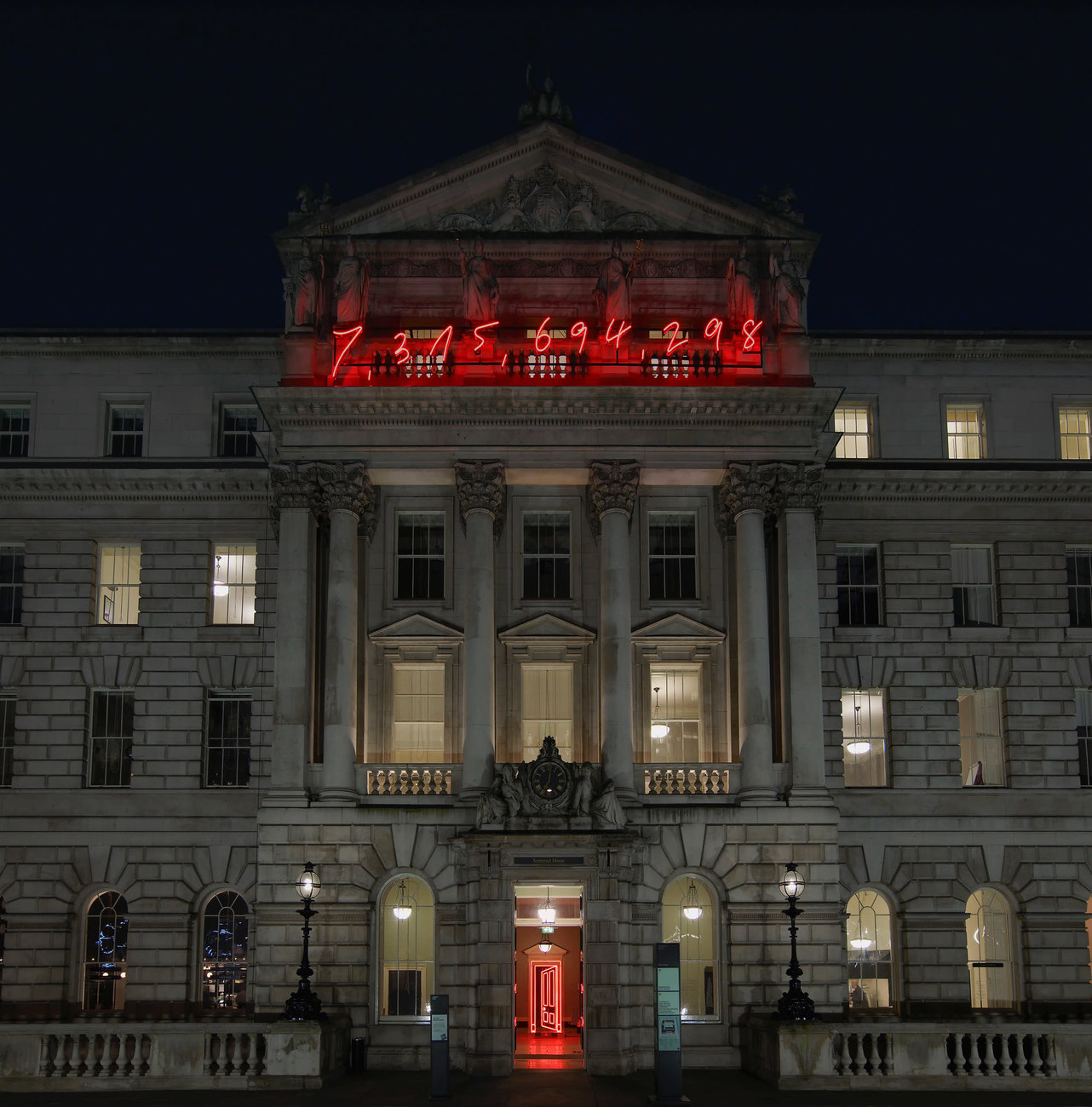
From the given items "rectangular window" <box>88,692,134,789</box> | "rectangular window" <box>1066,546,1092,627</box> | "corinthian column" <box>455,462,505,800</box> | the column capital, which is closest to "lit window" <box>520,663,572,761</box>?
"corinthian column" <box>455,462,505,800</box>

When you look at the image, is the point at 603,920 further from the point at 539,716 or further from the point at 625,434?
the point at 625,434

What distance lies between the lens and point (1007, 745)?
148ft

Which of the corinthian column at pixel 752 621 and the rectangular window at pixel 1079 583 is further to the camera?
the rectangular window at pixel 1079 583

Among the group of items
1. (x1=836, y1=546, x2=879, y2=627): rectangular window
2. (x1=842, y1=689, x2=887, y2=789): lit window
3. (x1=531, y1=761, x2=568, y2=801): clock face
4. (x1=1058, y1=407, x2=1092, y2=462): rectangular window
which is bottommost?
(x1=531, y1=761, x2=568, y2=801): clock face

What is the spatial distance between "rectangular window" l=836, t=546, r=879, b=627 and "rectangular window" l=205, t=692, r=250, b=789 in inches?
741

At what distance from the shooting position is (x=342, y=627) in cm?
4134

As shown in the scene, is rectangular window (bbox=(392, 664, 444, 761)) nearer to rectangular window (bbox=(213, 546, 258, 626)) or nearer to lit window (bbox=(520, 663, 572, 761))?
lit window (bbox=(520, 663, 572, 761))

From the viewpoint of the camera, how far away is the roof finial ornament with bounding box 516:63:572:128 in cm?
4456

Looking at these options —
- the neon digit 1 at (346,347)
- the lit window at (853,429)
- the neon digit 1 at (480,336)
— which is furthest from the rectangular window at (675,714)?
the neon digit 1 at (346,347)

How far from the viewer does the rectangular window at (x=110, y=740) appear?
44781mm

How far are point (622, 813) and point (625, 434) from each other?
433 inches

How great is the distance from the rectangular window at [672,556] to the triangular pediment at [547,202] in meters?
8.68

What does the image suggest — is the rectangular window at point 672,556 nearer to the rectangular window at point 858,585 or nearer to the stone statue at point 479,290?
the rectangular window at point 858,585

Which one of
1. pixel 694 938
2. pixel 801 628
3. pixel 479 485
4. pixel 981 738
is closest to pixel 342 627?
pixel 479 485
